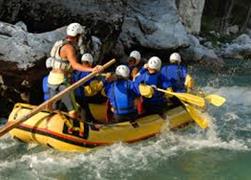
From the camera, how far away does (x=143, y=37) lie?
17.7 meters

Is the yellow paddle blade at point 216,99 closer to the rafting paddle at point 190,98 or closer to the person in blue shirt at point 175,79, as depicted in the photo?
the rafting paddle at point 190,98

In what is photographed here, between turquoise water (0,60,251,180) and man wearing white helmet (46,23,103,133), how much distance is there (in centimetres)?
88

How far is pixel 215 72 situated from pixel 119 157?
9918 mm

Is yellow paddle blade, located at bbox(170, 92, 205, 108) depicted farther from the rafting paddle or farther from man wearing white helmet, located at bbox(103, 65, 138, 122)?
man wearing white helmet, located at bbox(103, 65, 138, 122)

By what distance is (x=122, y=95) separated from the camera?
9.14 meters

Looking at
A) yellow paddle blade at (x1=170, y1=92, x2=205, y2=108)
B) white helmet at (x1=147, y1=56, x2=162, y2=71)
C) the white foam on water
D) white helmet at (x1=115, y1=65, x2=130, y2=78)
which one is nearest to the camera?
white helmet at (x1=115, y1=65, x2=130, y2=78)

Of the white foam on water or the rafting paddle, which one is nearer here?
the rafting paddle

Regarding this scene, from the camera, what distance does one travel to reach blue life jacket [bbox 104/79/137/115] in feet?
29.9

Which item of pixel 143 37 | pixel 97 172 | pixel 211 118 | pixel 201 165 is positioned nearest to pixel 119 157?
pixel 97 172

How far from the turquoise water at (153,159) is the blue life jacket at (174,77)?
87cm

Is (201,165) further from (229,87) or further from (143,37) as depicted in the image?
(143,37)

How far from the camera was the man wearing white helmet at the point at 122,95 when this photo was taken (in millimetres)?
9117

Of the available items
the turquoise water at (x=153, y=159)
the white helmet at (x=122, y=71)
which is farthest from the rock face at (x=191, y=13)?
the white helmet at (x=122, y=71)

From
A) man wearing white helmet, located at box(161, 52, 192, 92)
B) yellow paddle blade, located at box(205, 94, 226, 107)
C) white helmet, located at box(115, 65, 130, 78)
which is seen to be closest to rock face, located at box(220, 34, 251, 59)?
man wearing white helmet, located at box(161, 52, 192, 92)
